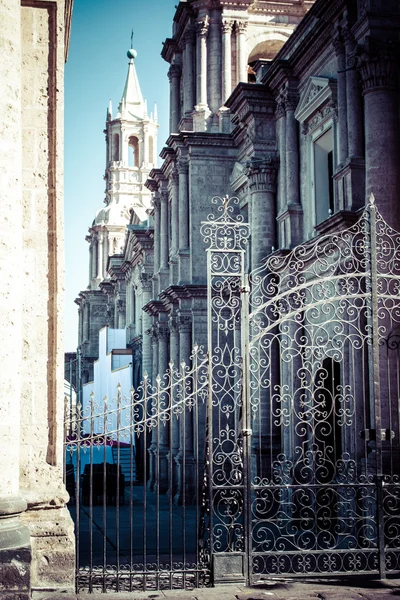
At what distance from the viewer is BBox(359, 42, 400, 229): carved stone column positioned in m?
12.6

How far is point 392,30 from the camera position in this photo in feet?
43.3

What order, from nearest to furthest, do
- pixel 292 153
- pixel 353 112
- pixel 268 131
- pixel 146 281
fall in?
Result: pixel 353 112
pixel 292 153
pixel 268 131
pixel 146 281

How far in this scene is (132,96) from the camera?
53.0 metres

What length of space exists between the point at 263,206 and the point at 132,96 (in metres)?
35.9

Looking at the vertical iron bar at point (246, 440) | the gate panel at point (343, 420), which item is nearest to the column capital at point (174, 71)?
the gate panel at point (343, 420)

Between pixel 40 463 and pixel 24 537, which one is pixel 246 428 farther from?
pixel 24 537

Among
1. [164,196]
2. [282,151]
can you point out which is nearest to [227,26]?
[164,196]

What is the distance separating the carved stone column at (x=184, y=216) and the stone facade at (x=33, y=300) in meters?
15.4

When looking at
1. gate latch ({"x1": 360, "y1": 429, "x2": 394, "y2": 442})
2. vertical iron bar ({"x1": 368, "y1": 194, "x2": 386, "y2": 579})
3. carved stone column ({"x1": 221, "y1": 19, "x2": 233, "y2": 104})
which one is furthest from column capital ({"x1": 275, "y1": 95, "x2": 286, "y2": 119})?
gate latch ({"x1": 360, "y1": 429, "x2": 394, "y2": 442})

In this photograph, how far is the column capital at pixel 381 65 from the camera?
13.0 metres

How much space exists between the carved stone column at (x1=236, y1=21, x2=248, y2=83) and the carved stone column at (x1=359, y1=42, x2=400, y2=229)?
10483mm

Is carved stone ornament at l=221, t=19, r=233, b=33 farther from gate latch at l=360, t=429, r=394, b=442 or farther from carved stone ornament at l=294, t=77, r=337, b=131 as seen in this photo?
gate latch at l=360, t=429, r=394, b=442

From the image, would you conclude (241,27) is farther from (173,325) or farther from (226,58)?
(173,325)

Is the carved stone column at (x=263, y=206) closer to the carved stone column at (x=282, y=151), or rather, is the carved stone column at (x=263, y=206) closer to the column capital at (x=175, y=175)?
the carved stone column at (x=282, y=151)
